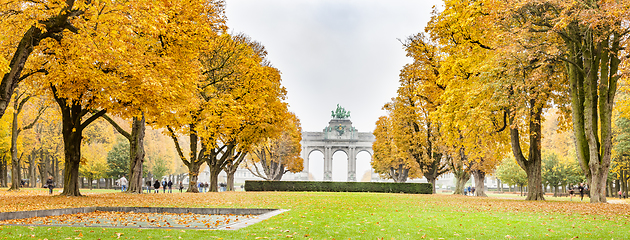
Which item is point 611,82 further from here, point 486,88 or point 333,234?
point 333,234

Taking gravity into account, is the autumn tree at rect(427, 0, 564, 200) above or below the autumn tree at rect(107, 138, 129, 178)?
above

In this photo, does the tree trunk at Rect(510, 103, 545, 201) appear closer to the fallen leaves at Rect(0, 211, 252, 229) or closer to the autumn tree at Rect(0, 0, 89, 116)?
the fallen leaves at Rect(0, 211, 252, 229)

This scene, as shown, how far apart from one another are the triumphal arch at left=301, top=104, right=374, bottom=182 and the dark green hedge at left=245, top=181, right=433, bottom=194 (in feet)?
158

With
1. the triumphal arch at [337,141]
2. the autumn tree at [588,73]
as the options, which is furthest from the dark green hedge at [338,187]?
the triumphal arch at [337,141]

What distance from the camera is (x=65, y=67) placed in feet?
49.2

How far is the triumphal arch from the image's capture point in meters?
91.4

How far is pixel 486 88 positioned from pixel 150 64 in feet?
43.0

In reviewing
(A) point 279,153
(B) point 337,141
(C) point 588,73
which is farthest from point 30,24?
(B) point 337,141

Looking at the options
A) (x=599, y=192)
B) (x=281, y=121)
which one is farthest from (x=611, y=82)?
(x=281, y=121)

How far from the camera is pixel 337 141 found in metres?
91.5

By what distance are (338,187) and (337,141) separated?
48.8 m

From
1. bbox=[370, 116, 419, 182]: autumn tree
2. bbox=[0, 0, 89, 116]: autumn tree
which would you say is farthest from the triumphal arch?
bbox=[0, 0, 89, 116]: autumn tree

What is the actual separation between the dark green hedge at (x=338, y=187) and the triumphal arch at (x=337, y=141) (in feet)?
158

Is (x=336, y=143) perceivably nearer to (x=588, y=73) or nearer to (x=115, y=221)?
(x=588, y=73)
